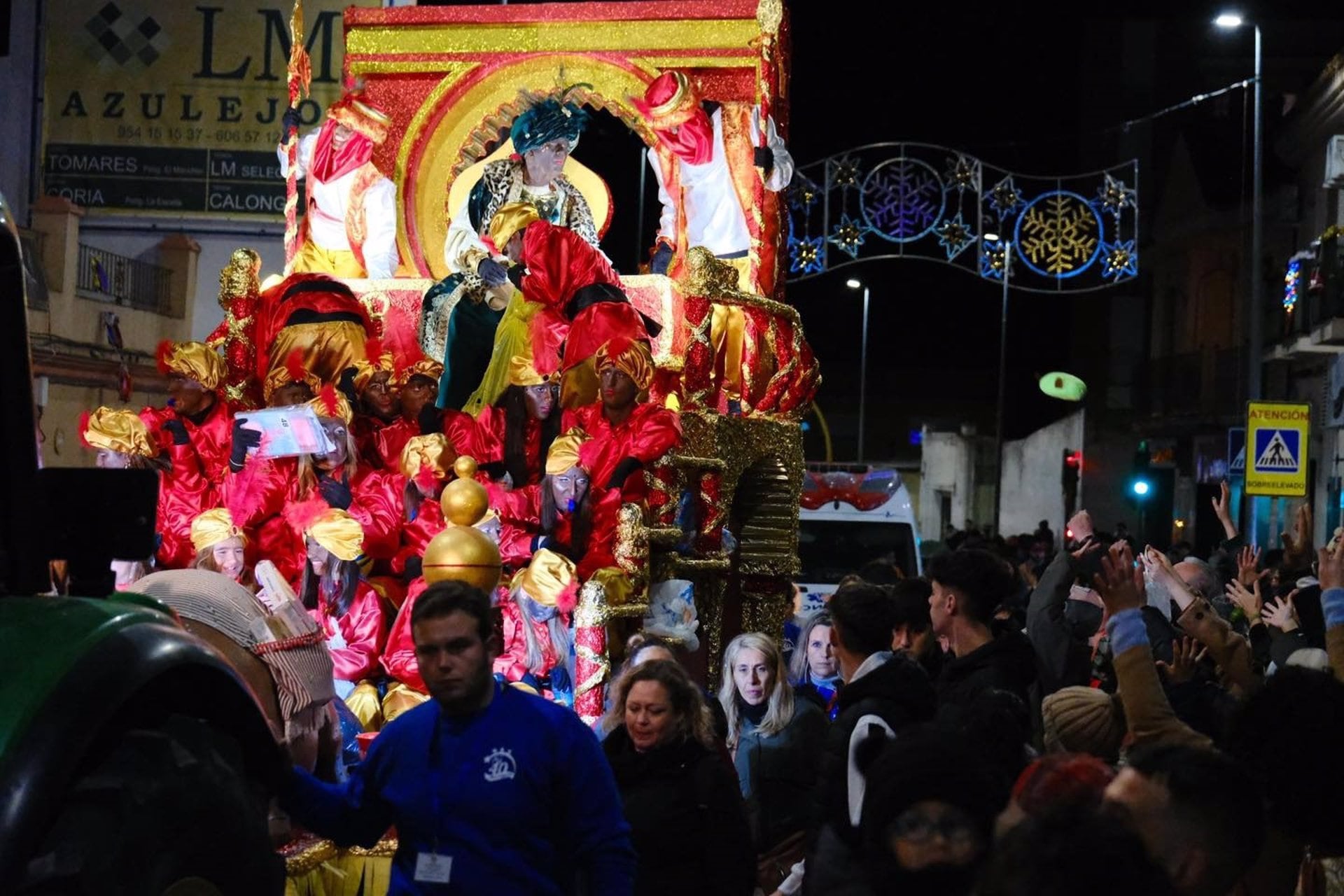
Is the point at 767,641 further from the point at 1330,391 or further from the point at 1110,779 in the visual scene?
the point at 1330,391

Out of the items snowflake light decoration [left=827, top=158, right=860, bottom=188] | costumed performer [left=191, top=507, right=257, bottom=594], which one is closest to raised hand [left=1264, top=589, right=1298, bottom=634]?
costumed performer [left=191, top=507, right=257, bottom=594]

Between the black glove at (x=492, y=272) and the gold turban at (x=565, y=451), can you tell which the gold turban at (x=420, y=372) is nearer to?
the black glove at (x=492, y=272)

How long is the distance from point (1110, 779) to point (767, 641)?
413 cm

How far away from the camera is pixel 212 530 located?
9.90 metres

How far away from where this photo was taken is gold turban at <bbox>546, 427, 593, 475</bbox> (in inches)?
414

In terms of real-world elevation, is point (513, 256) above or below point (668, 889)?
above

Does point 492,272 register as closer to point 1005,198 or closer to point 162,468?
point 162,468

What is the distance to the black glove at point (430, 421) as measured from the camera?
11695mm

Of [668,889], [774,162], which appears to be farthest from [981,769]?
[774,162]

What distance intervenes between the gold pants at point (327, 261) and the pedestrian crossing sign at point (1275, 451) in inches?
326

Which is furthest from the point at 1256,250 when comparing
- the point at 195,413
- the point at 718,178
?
the point at 195,413

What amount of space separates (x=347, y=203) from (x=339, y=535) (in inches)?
193

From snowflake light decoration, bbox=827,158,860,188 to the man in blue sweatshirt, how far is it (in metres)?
15.7

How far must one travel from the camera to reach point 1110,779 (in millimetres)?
3430
